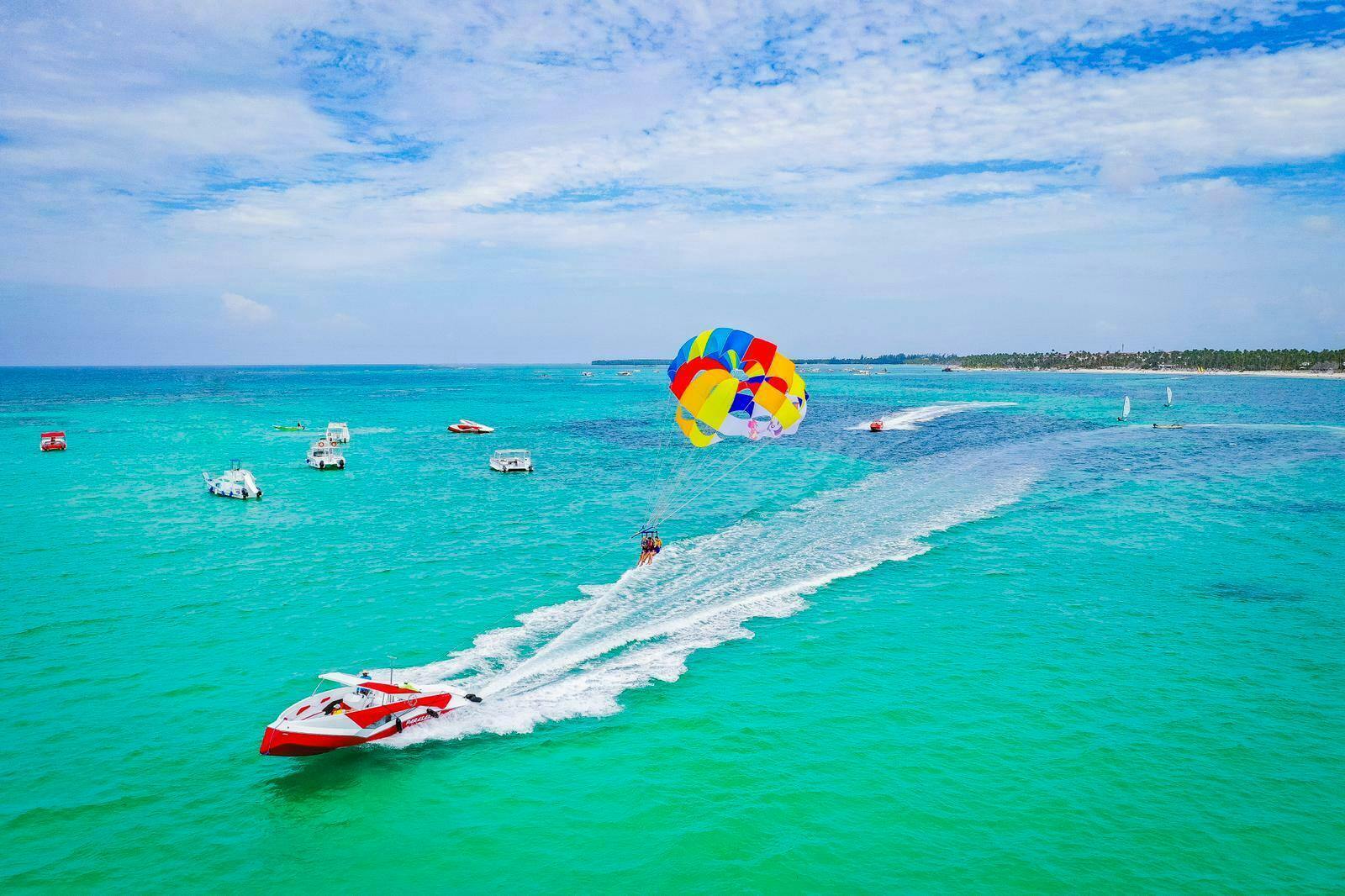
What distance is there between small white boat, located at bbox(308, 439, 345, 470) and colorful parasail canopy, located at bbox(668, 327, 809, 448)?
4399 cm

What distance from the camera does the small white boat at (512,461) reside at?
5953 centimetres

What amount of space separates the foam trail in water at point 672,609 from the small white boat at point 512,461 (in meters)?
24.5

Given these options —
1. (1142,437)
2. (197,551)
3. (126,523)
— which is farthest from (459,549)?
(1142,437)

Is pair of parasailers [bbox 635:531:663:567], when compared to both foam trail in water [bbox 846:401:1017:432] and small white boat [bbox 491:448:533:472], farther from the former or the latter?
foam trail in water [bbox 846:401:1017:432]

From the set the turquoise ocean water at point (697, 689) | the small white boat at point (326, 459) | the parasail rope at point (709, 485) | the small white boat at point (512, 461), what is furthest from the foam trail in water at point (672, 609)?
the small white boat at point (326, 459)

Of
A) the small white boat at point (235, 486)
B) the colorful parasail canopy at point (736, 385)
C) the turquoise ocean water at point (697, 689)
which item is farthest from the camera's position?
the small white boat at point (235, 486)

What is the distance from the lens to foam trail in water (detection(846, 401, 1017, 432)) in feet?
314

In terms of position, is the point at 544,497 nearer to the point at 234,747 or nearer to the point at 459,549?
the point at 459,549

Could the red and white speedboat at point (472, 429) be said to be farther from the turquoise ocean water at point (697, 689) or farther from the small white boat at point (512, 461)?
the turquoise ocean water at point (697, 689)

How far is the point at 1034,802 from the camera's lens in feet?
54.2

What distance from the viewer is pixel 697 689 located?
22.2 meters

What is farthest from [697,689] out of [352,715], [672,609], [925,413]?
[925,413]

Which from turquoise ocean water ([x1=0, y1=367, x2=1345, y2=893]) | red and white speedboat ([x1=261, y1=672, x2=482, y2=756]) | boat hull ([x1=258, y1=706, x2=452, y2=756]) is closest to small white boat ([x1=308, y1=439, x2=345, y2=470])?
turquoise ocean water ([x1=0, y1=367, x2=1345, y2=893])

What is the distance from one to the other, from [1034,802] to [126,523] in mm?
47345
